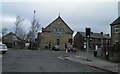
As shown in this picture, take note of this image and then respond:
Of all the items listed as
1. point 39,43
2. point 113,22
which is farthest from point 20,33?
point 113,22

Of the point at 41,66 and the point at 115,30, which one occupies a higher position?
the point at 115,30

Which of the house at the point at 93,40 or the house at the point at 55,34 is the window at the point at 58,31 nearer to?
the house at the point at 55,34

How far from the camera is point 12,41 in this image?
94438 millimetres

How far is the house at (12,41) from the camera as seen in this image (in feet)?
285

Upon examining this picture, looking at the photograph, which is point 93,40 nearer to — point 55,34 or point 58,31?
point 58,31

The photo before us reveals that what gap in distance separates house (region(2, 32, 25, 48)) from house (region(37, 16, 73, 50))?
275 inches

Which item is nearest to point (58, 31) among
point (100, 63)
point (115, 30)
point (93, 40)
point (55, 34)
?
point (55, 34)

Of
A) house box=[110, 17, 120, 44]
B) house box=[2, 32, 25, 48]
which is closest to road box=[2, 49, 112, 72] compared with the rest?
house box=[110, 17, 120, 44]

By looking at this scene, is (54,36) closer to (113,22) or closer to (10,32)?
(10,32)

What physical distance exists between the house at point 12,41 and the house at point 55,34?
6.99 metres

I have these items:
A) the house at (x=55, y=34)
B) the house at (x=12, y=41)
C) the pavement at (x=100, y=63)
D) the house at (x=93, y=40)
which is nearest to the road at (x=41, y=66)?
the pavement at (x=100, y=63)

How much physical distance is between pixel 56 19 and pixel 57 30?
383cm

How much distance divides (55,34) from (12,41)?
1776 centimetres

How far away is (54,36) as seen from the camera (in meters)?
86.6
